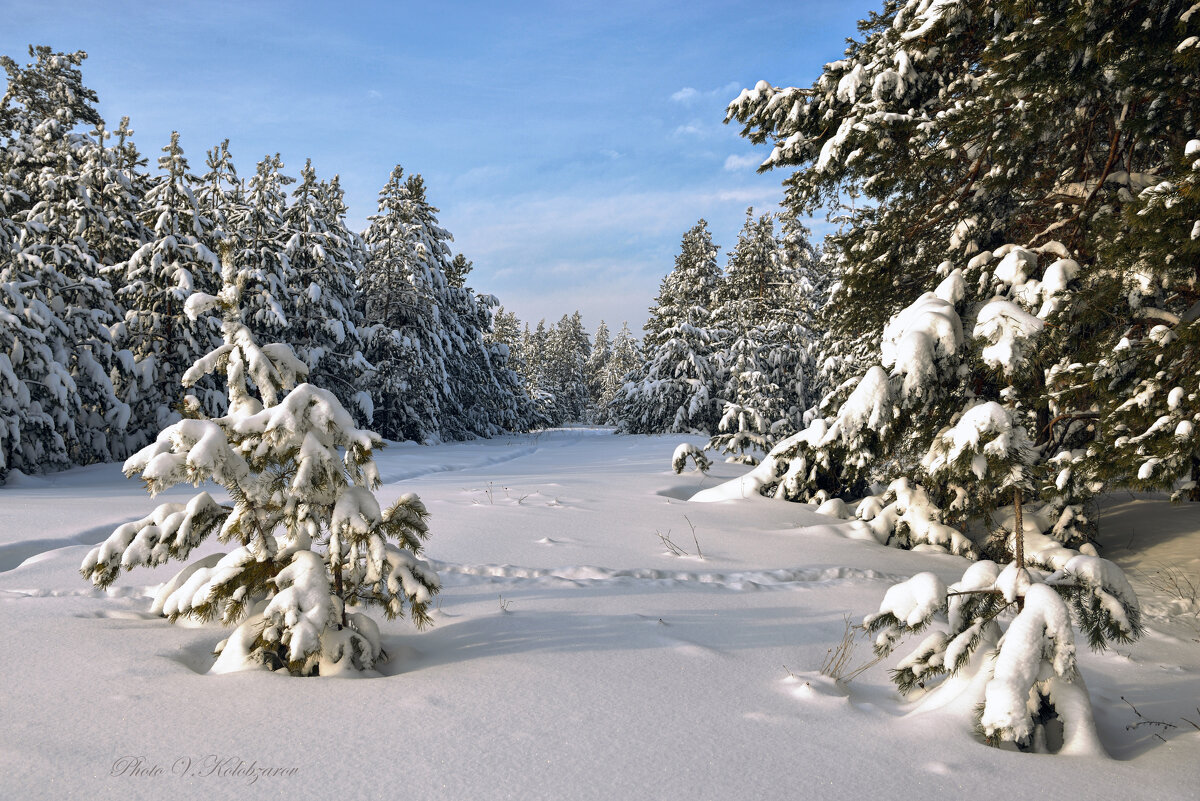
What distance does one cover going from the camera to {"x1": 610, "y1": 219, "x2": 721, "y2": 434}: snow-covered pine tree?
29.1 metres

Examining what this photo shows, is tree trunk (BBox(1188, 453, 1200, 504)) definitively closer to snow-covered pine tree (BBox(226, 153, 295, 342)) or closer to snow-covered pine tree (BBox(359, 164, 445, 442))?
snow-covered pine tree (BBox(226, 153, 295, 342))

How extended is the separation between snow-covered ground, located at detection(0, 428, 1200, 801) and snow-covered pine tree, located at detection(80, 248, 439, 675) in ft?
0.77

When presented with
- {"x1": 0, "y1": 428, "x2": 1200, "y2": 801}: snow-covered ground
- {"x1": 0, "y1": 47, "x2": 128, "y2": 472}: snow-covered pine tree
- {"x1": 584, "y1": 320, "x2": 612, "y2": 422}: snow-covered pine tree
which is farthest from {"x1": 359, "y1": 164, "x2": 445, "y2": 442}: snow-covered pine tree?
{"x1": 584, "y1": 320, "x2": 612, "y2": 422}: snow-covered pine tree

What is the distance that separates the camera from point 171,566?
16.6ft

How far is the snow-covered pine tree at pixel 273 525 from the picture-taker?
9.89 feet

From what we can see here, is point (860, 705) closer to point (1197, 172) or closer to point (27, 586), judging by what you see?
point (1197, 172)

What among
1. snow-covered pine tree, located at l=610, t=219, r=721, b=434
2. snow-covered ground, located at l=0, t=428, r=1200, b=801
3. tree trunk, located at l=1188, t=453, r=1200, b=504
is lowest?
snow-covered ground, located at l=0, t=428, r=1200, b=801

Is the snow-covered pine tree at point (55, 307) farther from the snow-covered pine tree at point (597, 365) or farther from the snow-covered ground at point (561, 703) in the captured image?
the snow-covered pine tree at point (597, 365)

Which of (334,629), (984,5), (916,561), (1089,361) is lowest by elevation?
(916,561)

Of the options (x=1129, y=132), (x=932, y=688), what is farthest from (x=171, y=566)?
(x=1129, y=132)

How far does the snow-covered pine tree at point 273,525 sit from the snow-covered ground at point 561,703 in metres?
0.24

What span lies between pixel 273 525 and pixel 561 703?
5.79ft

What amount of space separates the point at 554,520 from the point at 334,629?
3834mm

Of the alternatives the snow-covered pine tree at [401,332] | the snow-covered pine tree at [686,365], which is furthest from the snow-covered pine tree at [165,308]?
the snow-covered pine tree at [686,365]
